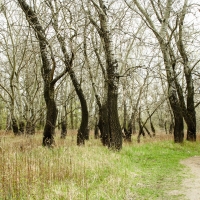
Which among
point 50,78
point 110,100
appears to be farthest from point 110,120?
point 50,78

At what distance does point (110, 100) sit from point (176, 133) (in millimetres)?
→ 4812

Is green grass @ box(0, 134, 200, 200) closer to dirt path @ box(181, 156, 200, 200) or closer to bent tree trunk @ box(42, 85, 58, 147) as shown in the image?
dirt path @ box(181, 156, 200, 200)

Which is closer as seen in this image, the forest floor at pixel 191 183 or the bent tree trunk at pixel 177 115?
the forest floor at pixel 191 183

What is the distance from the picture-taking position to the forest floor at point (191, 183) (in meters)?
4.39

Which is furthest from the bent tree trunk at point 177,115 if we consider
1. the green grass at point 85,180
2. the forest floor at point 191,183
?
the green grass at point 85,180

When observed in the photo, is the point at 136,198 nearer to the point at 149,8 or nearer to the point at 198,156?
the point at 198,156

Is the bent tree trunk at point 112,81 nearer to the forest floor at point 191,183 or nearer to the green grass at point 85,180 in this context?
the green grass at point 85,180

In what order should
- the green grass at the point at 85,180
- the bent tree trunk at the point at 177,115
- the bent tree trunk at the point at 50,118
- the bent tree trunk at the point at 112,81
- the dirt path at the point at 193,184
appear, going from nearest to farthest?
the green grass at the point at 85,180 < the dirt path at the point at 193,184 < the bent tree trunk at the point at 112,81 < the bent tree trunk at the point at 50,118 < the bent tree trunk at the point at 177,115

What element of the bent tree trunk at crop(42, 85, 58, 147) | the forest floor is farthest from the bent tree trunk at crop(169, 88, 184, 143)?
the bent tree trunk at crop(42, 85, 58, 147)

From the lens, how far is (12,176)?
13.2 ft

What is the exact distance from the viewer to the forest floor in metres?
4.39

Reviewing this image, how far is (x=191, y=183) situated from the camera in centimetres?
511

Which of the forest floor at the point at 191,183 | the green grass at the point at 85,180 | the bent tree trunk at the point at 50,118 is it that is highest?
the bent tree trunk at the point at 50,118

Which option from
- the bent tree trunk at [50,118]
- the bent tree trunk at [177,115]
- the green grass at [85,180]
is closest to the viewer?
the green grass at [85,180]
